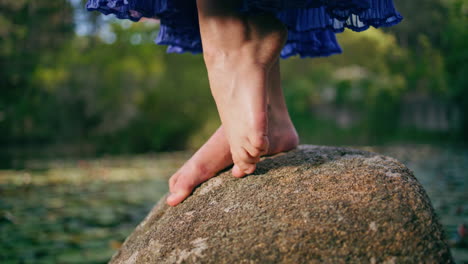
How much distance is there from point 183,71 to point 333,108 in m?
4.61

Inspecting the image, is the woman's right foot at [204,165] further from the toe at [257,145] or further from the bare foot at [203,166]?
the toe at [257,145]

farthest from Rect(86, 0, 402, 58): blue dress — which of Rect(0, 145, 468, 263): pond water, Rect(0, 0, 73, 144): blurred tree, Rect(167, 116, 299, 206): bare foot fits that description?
Rect(0, 0, 73, 144): blurred tree

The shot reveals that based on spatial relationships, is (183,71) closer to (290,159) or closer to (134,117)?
(134,117)

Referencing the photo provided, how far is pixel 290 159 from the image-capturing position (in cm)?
112

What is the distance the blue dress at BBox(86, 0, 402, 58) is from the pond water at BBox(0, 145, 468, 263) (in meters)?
0.93

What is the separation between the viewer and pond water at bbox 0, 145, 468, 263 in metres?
1.80

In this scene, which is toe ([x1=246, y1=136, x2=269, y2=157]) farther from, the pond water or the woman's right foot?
the pond water

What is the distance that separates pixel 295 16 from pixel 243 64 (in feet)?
0.83

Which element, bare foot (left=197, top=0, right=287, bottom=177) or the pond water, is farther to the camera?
the pond water

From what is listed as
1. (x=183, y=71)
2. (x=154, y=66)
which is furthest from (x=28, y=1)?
(x=183, y=71)

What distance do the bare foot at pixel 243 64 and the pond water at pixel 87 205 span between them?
1043mm

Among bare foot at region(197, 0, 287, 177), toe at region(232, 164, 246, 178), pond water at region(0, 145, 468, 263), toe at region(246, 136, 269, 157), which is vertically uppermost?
bare foot at region(197, 0, 287, 177)

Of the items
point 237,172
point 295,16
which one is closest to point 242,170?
point 237,172

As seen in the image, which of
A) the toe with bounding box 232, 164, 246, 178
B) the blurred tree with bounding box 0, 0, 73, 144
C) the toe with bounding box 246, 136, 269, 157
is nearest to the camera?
the toe with bounding box 246, 136, 269, 157
